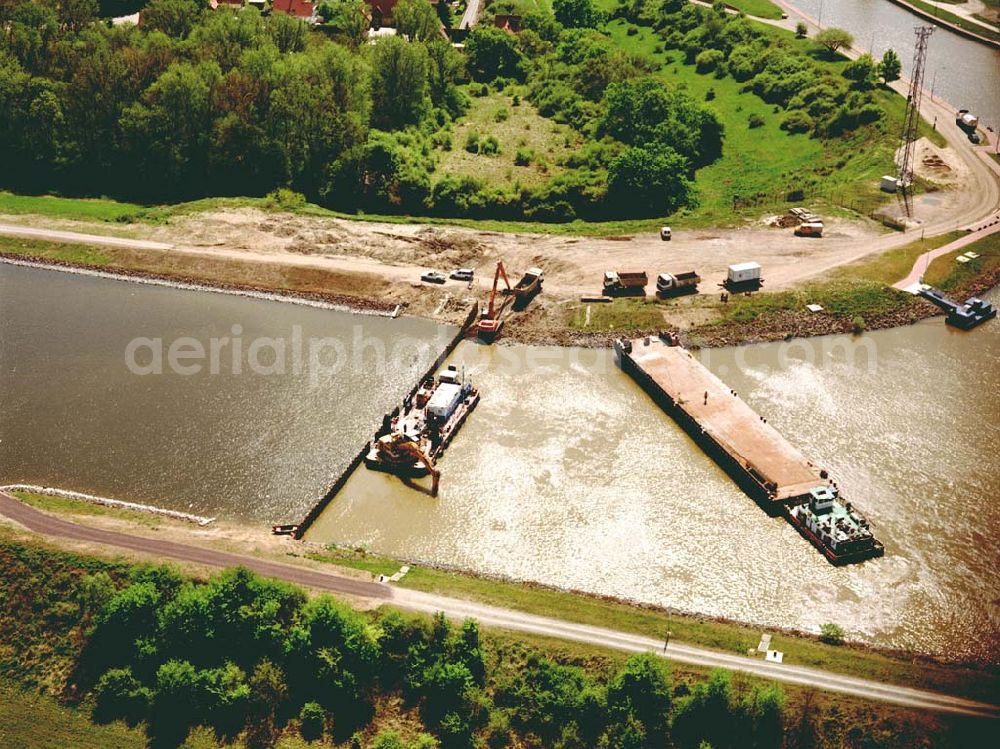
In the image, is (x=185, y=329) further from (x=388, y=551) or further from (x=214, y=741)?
(x=214, y=741)

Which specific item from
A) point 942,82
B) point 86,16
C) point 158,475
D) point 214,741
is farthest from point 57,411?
point 942,82

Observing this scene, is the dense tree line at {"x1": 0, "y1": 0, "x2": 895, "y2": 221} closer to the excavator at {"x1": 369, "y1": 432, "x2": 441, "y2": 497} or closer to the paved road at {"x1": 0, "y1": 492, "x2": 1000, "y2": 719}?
the excavator at {"x1": 369, "y1": 432, "x2": 441, "y2": 497}

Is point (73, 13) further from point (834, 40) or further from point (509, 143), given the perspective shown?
point (834, 40)

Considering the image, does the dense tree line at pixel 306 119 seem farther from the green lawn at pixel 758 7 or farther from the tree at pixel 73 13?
the green lawn at pixel 758 7

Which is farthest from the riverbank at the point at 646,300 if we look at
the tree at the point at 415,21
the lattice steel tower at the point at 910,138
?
the tree at the point at 415,21

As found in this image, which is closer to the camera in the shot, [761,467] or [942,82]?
[761,467]

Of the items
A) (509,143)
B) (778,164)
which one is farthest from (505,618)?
(509,143)
